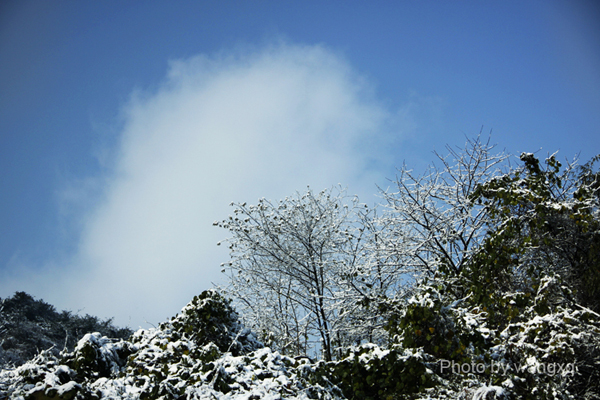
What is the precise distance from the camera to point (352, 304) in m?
8.51

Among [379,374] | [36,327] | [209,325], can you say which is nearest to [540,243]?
[379,374]

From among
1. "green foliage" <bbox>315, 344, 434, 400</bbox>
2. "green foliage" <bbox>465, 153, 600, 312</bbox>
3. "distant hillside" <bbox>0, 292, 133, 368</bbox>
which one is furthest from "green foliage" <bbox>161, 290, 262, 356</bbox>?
"distant hillside" <bbox>0, 292, 133, 368</bbox>

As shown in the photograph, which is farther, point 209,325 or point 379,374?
point 209,325

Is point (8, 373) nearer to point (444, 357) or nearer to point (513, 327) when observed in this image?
point (444, 357)

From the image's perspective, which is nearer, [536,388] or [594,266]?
[536,388]

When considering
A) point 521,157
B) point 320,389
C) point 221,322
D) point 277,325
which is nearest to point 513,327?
point 320,389

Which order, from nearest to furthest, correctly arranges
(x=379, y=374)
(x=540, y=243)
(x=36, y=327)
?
1. (x=379, y=374)
2. (x=540, y=243)
3. (x=36, y=327)

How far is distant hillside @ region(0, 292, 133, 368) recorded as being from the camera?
16.8 meters

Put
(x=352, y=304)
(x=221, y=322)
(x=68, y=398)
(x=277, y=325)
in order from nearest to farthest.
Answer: (x=68, y=398) < (x=221, y=322) < (x=352, y=304) < (x=277, y=325)

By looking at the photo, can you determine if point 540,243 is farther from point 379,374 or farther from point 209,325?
point 209,325

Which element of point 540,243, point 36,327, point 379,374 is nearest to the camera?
point 379,374

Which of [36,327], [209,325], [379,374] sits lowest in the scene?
[379,374]

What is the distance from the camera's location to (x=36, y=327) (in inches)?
730

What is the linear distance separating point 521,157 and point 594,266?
7.54ft
